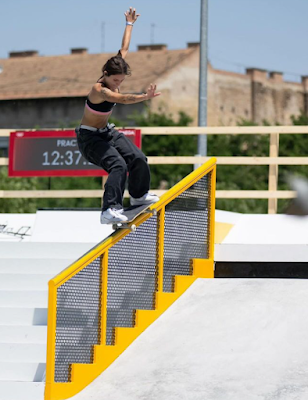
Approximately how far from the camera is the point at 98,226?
1036 cm

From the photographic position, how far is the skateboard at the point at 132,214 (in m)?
7.37

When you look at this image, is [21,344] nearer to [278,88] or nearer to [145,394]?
[145,394]

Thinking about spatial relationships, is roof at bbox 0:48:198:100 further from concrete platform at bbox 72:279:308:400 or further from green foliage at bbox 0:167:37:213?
concrete platform at bbox 72:279:308:400

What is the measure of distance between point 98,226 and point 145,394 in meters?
4.26

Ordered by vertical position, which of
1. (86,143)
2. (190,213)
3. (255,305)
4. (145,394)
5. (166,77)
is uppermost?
(166,77)

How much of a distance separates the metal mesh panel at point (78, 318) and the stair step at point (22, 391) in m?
0.24

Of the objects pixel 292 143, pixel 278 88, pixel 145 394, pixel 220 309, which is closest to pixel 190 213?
pixel 220 309

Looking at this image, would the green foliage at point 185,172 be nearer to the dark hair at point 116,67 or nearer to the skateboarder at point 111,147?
the skateboarder at point 111,147

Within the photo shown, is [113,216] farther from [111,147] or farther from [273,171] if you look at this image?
[273,171]

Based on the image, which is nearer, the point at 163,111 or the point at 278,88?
the point at 163,111

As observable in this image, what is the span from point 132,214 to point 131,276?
54 centimetres

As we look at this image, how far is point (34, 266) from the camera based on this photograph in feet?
29.0

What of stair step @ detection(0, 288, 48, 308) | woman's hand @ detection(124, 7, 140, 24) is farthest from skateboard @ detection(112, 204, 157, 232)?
woman's hand @ detection(124, 7, 140, 24)

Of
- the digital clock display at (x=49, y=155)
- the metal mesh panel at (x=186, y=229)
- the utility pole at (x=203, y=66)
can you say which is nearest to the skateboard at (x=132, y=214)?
the metal mesh panel at (x=186, y=229)
